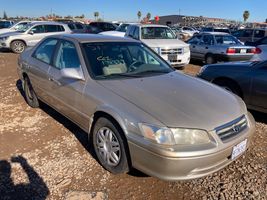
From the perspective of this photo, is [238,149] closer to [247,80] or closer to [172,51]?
A: [247,80]

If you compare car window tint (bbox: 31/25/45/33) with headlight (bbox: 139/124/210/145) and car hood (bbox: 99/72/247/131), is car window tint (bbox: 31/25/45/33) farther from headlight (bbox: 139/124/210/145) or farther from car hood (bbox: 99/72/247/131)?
headlight (bbox: 139/124/210/145)

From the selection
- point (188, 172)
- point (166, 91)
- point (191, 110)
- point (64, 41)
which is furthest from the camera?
point (64, 41)

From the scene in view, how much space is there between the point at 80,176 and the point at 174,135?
1.32 meters

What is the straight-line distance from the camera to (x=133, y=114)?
2.79 m

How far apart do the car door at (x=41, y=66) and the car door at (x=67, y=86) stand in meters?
0.21

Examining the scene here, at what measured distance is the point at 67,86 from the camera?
12.6 feet

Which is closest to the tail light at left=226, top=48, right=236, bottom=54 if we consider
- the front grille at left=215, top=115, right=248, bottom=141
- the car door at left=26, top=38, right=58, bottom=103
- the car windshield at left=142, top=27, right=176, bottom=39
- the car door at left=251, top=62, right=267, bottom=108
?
the car windshield at left=142, top=27, right=176, bottom=39

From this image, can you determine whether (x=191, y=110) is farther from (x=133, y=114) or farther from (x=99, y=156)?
(x=99, y=156)

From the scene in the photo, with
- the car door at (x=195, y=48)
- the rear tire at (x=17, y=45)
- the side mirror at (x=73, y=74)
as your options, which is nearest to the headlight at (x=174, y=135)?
the side mirror at (x=73, y=74)

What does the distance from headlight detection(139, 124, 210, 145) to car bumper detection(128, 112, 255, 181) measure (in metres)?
0.13

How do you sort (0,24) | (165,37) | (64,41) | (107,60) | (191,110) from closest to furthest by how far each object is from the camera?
(191,110) < (107,60) < (64,41) < (165,37) < (0,24)

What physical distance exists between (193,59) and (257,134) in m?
8.38

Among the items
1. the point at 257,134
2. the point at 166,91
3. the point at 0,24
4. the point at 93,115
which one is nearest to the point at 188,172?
the point at 166,91

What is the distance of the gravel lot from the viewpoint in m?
2.95
